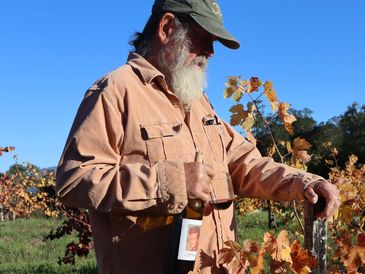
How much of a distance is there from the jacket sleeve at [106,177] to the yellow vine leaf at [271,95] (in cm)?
115

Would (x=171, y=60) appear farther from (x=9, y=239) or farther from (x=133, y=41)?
(x=9, y=239)

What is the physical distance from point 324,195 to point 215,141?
1.71 feet

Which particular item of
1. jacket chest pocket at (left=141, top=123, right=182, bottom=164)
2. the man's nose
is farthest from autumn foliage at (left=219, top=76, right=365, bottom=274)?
the man's nose

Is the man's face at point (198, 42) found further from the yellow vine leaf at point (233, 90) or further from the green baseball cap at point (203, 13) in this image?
the yellow vine leaf at point (233, 90)

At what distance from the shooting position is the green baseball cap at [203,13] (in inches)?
86.7

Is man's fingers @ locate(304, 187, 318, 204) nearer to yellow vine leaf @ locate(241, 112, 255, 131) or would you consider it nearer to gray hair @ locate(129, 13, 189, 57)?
gray hair @ locate(129, 13, 189, 57)

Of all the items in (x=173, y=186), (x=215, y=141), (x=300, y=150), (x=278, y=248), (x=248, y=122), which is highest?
(x=248, y=122)

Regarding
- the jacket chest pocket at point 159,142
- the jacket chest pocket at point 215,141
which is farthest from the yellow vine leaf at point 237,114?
the jacket chest pocket at point 159,142

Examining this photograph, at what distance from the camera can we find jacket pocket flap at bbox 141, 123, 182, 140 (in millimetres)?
2014

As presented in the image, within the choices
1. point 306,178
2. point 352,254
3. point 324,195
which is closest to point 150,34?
point 306,178

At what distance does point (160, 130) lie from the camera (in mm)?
2049

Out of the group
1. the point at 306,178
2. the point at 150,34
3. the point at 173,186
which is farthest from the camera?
the point at 150,34

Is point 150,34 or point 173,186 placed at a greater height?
point 150,34

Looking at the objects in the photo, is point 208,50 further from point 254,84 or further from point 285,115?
point 285,115
